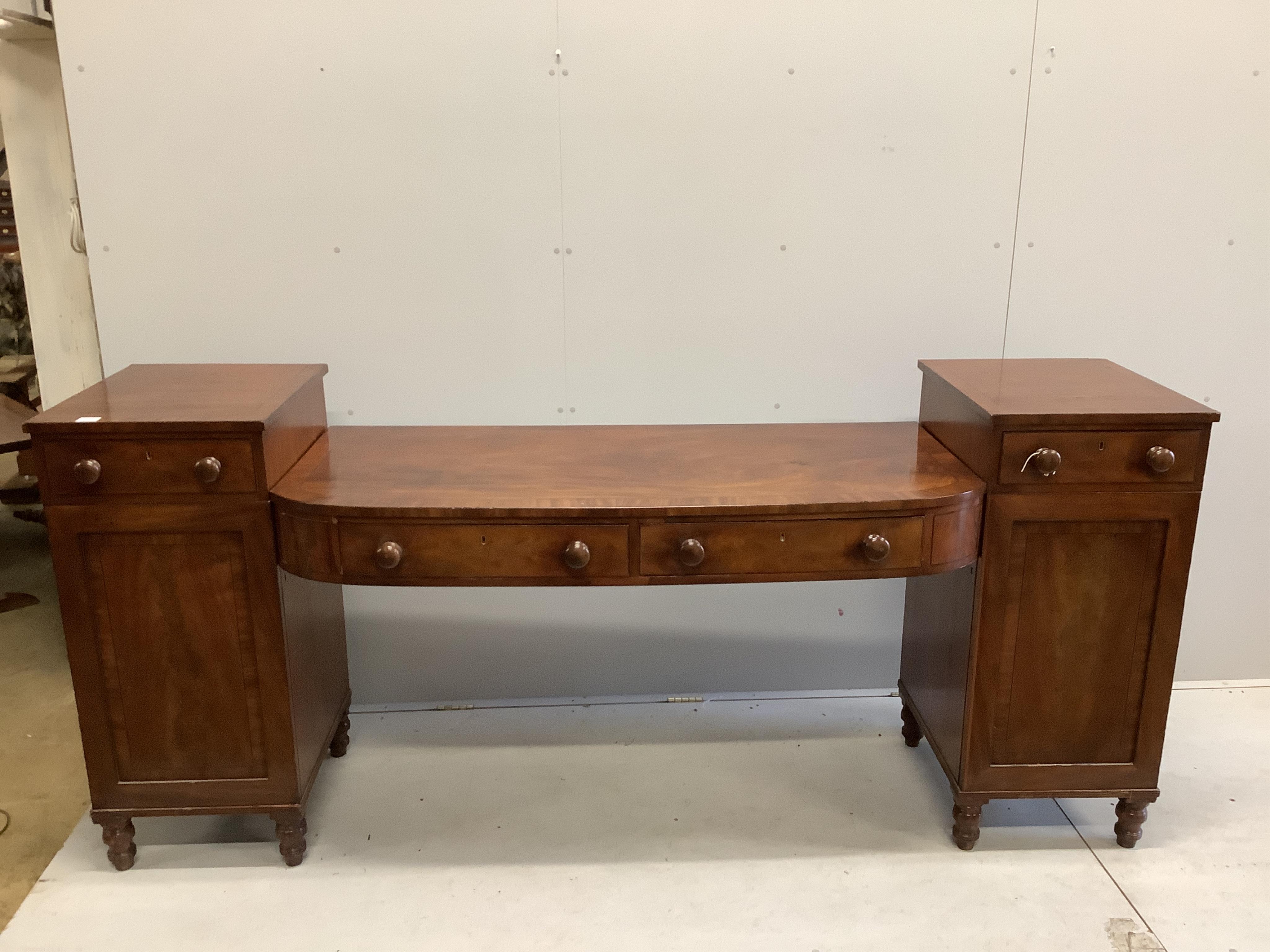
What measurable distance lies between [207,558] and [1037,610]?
5.02 feet

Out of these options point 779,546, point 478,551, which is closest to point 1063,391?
point 779,546

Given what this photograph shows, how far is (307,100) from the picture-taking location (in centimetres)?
214

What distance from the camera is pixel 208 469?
67.9 inches

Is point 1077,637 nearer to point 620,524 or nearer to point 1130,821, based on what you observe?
point 1130,821

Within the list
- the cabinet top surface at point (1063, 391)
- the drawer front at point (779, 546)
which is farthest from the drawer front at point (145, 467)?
the cabinet top surface at point (1063, 391)

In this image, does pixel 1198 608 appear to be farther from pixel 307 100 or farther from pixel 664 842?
pixel 307 100

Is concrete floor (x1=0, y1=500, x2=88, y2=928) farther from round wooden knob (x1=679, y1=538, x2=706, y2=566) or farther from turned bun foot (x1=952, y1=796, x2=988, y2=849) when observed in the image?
turned bun foot (x1=952, y1=796, x2=988, y2=849)

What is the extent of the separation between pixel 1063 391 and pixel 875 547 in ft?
1.71

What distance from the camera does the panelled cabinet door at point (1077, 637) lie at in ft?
6.08

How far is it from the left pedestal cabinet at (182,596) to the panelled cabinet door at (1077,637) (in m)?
1.31

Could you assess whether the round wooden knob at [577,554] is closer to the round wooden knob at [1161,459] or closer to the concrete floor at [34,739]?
the round wooden knob at [1161,459]

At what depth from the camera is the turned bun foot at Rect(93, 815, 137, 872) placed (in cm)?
194

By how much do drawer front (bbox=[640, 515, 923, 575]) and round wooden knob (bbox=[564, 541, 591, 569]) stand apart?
96 mm

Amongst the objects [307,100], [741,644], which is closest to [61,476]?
[307,100]
